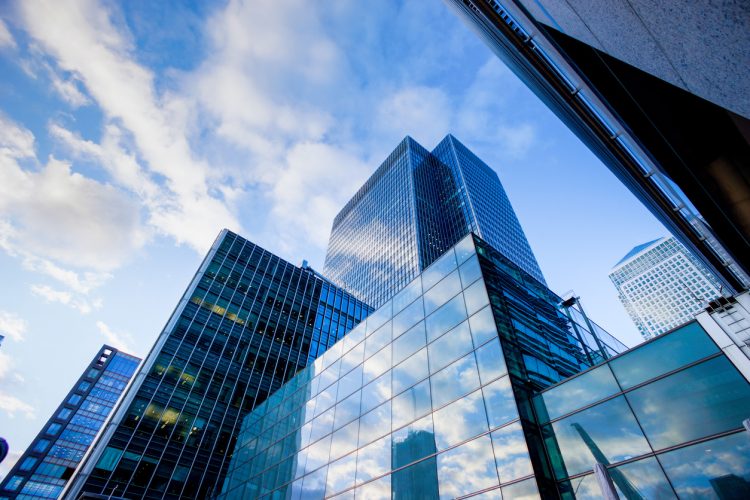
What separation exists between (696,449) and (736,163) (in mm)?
6762

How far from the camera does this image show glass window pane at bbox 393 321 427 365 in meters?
17.9

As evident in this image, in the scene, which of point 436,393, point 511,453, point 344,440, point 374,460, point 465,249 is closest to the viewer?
point 511,453

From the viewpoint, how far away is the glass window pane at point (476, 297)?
15531 millimetres

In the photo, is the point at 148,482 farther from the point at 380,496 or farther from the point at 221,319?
the point at 380,496

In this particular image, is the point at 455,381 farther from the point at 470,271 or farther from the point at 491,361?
the point at 470,271

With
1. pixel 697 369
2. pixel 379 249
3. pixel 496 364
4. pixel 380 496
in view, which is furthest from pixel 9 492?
pixel 697 369

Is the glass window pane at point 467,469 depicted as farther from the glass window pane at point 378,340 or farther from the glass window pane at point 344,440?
the glass window pane at point 378,340

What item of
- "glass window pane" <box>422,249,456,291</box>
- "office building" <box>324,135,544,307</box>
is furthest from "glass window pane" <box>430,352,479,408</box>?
"office building" <box>324,135,544,307</box>

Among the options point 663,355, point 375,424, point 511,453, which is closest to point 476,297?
point 511,453

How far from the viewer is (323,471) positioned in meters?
19.0

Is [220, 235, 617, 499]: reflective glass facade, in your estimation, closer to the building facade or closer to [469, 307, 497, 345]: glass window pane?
[469, 307, 497, 345]: glass window pane

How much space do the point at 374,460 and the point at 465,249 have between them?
408 inches

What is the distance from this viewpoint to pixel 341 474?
58.1ft

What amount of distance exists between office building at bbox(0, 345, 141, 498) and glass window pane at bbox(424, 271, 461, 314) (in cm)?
12038
